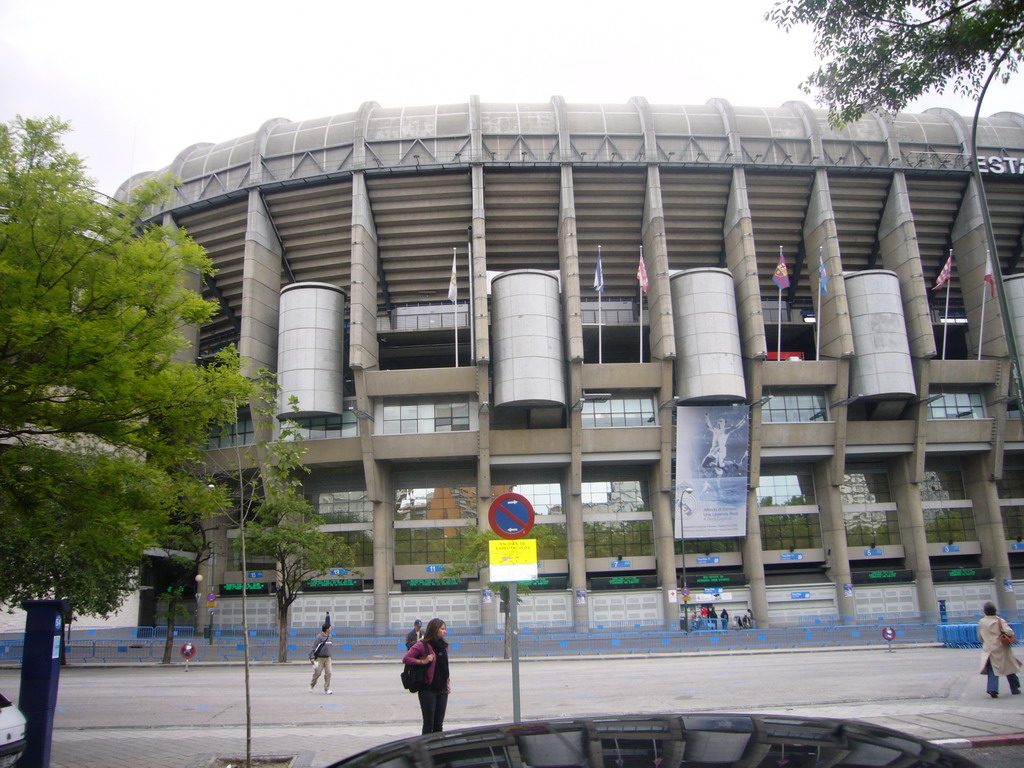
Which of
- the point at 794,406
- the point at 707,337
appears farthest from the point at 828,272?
the point at 707,337

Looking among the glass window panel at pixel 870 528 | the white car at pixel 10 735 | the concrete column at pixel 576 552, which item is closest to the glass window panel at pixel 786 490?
the glass window panel at pixel 870 528

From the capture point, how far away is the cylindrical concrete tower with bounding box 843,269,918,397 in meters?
41.2

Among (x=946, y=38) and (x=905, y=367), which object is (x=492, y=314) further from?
(x=946, y=38)

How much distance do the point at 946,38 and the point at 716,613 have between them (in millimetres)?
35702

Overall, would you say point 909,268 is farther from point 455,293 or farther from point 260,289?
point 260,289

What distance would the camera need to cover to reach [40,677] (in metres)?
8.95

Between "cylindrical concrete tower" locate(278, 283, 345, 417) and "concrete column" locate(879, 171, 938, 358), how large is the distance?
33711 millimetres

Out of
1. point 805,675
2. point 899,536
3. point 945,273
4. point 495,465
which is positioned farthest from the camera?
point 899,536

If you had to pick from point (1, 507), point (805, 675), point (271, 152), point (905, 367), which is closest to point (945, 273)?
point (905, 367)

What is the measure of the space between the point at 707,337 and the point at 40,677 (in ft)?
120

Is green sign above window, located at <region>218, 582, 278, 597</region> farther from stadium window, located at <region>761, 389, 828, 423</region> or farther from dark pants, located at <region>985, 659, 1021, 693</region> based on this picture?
dark pants, located at <region>985, 659, 1021, 693</region>

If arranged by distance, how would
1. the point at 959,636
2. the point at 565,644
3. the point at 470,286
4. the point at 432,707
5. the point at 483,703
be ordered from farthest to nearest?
1. the point at 470,286
2. the point at 565,644
3. the point at 959,636
4. the point at 483,703
5. the point at 432,707

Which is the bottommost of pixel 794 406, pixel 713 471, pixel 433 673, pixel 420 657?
pixel 433 673

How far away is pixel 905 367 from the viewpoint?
136 feet
